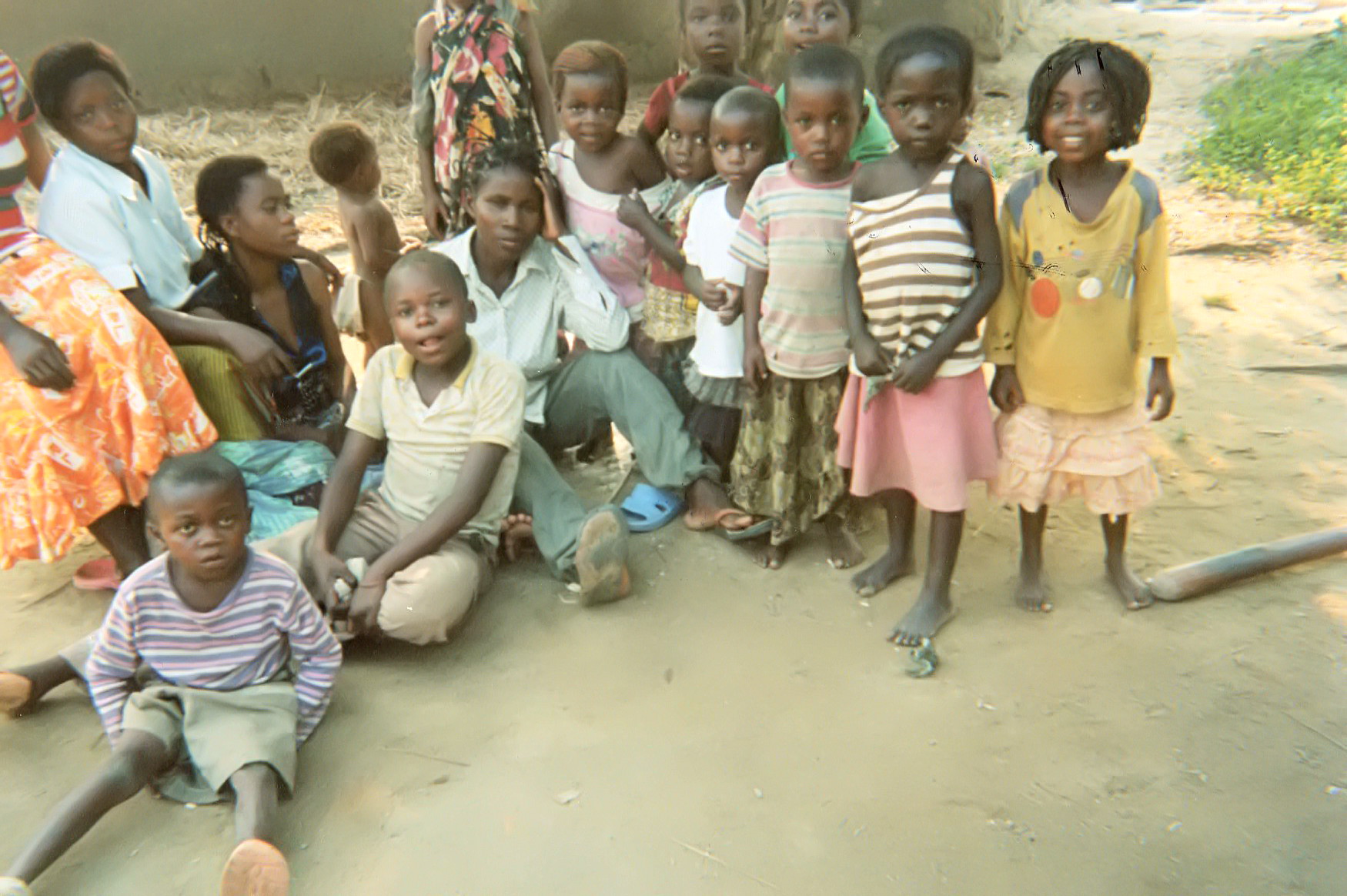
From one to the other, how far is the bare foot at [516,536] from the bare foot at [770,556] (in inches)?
27.8

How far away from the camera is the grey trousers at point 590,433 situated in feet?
10.2

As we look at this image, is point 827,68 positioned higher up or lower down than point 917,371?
higher up

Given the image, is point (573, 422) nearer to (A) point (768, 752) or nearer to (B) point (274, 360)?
(B) point (274, 360)

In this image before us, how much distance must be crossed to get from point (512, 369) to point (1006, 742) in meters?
1.58

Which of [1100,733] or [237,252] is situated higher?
[237,252]

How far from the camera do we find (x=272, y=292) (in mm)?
3316

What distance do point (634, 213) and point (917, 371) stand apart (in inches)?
43.8

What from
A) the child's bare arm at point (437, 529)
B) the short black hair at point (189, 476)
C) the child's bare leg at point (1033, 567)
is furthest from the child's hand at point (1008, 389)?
the short black hair at point (189, 476)

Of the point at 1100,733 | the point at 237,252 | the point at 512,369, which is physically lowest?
→ the point at 1100,733

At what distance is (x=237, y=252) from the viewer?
3.27 metres

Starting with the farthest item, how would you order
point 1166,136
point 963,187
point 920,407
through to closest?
point 1166,136 → point 920,407 → point 963,187

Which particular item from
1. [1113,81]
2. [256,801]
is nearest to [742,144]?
[1113,81]

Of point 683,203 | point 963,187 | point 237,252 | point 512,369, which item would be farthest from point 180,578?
point 963,187

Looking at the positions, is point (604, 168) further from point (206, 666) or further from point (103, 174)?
point (206, 666)
